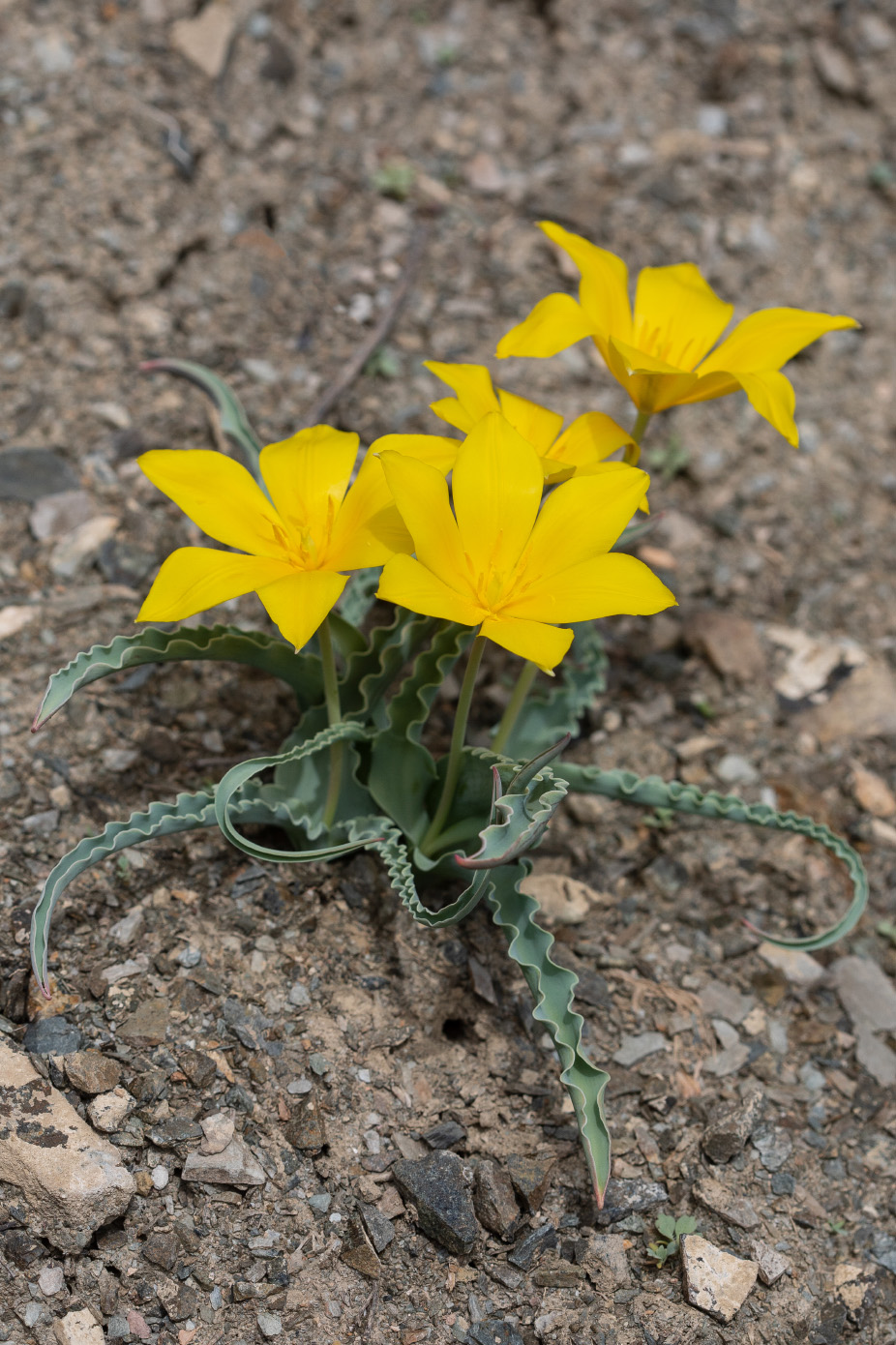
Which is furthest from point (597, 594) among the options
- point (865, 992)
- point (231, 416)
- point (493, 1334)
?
point (865, 992)

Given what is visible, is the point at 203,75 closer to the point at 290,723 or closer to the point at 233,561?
the point at 290,723

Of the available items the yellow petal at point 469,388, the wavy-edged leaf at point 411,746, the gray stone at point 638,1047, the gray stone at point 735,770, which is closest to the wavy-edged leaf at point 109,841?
the wavy-edged leaf at point 411,746

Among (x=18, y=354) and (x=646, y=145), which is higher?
(x=646, y=145)

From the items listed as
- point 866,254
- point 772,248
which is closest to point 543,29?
point 772,248

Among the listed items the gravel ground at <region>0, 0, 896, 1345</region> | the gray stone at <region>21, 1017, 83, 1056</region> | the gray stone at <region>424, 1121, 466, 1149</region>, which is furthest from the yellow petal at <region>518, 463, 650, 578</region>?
the gray stone at <region>21, 1017, 83, 1056</region>

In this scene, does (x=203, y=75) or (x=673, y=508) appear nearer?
(x=673, y=508)
